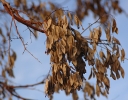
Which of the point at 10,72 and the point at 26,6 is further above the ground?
the point at 26,6

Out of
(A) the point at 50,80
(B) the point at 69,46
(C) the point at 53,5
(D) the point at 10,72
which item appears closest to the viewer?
(B) the point at 69,46

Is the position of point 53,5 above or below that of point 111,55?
above

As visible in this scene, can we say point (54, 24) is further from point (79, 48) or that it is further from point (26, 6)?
point (26, 6)

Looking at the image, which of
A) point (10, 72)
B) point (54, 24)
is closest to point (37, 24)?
point (54, 24)

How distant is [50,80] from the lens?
1.94 meters

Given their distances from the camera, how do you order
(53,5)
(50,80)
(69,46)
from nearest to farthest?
(69,46) < (50,80) < (53,5)

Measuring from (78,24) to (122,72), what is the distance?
414 millimetres

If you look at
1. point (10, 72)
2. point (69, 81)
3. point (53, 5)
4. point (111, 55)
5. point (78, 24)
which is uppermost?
point (53, 5)

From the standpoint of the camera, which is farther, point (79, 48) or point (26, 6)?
point (26, 6)

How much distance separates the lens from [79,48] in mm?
1890

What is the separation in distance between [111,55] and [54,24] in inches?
16.7

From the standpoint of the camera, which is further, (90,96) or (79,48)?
(90,96)

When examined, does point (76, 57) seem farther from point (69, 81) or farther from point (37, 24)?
point (37, 24)

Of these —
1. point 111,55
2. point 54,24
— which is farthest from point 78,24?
point 111,55
